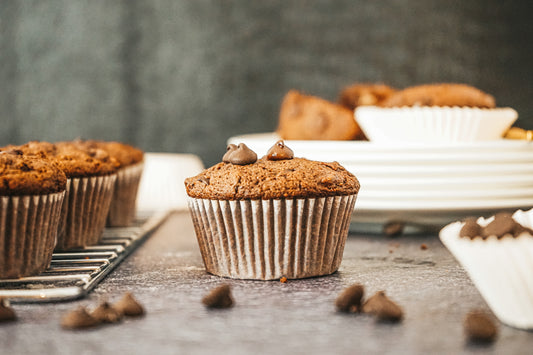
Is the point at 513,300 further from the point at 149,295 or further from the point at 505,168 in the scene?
the point at 505,168

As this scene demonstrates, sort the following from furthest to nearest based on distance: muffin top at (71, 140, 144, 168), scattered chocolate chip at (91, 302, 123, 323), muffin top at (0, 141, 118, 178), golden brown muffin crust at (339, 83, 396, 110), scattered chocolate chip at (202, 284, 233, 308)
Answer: golden brown muffin crust at (339, 83, 396, 110), muffin top at (71, 140, 144, 168), muffin top at (0, 141, 118, 178), scattered chocolate chip at (202, 284, 233, 308), scattered chocolate chip at (91, 302, 123, 323)

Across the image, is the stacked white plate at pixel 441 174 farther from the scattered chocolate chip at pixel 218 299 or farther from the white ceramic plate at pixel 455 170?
the scattered chocolate chip at pixel 218 299

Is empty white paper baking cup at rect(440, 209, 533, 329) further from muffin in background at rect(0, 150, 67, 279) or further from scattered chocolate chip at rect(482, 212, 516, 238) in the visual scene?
muffin in background at rect(0, 150, 67, 279)

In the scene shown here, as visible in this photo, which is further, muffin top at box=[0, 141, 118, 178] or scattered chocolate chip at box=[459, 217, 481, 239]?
muffin top at box=[0, 141, 118, 178]

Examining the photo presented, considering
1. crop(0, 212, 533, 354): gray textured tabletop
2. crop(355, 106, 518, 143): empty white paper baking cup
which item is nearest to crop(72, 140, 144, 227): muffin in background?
crop(0, 212, 533, 354): gray textured tabletop

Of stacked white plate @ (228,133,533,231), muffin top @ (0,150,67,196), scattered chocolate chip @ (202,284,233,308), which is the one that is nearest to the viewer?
scattered chocolate chip @ (202,284,233,308)

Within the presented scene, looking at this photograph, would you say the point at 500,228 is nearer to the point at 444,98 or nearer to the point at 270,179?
the point at 270,179

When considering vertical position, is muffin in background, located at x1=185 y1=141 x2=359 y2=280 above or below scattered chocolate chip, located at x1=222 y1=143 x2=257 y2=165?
below

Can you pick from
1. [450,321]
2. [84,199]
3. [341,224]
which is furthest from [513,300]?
[84,199]
